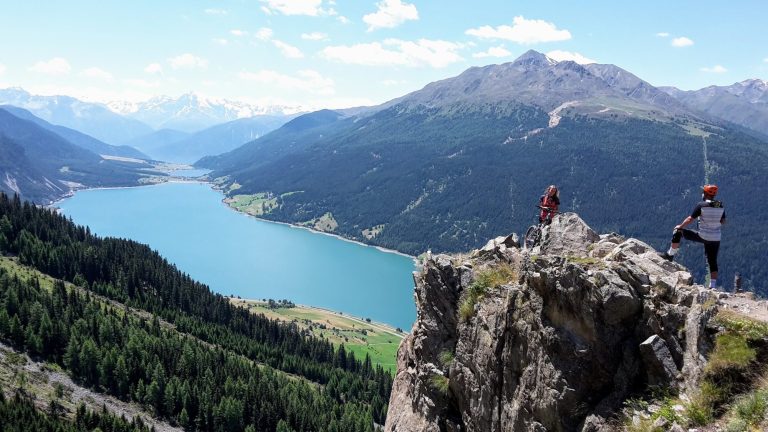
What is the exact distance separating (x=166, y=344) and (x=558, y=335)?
7477cm

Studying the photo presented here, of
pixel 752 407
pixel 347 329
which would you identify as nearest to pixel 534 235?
pixel 752 407

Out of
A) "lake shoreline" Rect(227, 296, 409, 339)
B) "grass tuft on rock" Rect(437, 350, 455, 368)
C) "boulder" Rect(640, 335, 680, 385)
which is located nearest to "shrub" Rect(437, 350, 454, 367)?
"grass tuft on rock" Rect(437, 350, 455, 368)

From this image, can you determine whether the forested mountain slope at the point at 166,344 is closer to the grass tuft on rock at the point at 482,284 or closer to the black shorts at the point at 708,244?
the grass tuft on rock at the point at 482,284

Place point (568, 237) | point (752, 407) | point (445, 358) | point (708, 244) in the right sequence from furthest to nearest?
point (445, 358)
point (568, 237)
point (708, 244)
point (752, 407)

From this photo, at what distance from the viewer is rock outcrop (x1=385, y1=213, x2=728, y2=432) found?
31.3 ft

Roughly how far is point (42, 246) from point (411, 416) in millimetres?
105486

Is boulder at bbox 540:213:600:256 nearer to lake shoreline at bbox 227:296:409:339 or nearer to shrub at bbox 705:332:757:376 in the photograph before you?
shrub at bbox 705:332:757:376

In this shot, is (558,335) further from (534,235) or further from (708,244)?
(534,235)

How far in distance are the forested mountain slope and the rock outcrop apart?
5437 cm

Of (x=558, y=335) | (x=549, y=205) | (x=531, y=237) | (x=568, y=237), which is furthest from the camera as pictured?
(x=531, y=237)

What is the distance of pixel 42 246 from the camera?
98.1m

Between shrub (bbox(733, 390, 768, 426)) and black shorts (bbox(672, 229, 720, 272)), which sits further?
black shorts (bbox(672, 229, 720, 272))

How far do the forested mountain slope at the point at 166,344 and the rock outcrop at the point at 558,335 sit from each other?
54.4m

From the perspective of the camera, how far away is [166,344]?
74.7m
